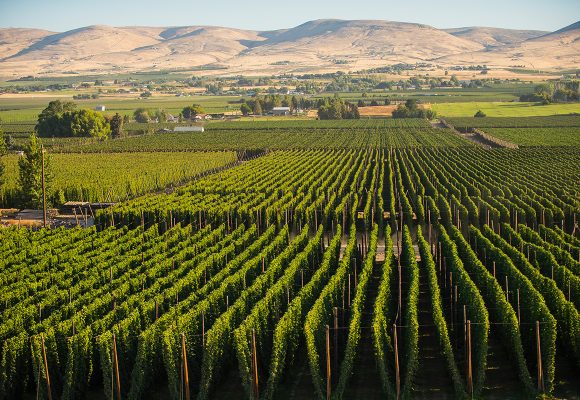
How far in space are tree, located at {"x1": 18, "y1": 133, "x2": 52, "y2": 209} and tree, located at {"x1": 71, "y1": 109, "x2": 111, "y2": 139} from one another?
5176 centimetres

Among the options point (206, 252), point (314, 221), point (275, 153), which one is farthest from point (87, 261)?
point (275, 153)

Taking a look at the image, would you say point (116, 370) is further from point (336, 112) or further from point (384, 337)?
point (336, 112)

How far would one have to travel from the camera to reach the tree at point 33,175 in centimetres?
5062

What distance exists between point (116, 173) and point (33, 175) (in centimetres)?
1055

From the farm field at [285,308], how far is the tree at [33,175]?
1060 cm

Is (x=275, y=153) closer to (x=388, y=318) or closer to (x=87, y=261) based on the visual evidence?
(x=87, y=261)

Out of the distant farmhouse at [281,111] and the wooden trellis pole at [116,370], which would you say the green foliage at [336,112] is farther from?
the wooden trellis pole at [116,370]

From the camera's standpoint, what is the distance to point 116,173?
61.0m

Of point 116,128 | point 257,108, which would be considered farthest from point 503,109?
point 116,128

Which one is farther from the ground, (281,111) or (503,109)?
(281,111)

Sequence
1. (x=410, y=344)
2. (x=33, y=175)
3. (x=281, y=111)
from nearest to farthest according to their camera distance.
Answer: (x=410, y=344)
(x=33, y=175)
(x=281, y=111)

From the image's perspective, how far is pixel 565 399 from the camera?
2039 centimetres

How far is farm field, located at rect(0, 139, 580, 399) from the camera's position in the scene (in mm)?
20750

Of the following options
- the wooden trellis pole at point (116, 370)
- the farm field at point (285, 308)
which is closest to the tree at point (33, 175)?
the farm field at point (285, 308)
